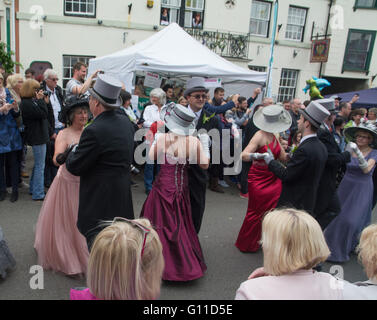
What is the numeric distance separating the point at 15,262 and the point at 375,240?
330cm

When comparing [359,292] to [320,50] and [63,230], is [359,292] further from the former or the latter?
[320,50]

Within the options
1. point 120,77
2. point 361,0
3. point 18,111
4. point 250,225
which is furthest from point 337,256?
point 361,0

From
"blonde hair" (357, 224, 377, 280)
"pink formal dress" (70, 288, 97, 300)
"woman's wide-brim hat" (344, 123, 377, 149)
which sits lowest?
"pink formal dress" (70, 288, 97, 300)

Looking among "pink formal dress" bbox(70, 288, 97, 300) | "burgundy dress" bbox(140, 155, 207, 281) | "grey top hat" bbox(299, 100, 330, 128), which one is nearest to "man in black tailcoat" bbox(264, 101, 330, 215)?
"grey top hat" bbox(299, 100, 330, 128)

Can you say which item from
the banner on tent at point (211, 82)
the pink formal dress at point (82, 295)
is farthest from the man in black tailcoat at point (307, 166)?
the banner on tent at point (211, 82)

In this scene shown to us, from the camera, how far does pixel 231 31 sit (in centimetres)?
1501

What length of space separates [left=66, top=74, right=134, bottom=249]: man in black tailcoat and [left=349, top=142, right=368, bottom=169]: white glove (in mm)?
2664

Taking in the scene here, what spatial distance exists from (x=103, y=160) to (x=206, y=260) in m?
2.03

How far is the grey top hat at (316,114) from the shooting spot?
129 inches

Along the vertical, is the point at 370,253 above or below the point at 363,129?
below

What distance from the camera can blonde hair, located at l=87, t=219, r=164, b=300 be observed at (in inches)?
55.4

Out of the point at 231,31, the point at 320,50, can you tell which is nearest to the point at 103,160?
the point at 231,31

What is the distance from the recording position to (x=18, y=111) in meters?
5.25

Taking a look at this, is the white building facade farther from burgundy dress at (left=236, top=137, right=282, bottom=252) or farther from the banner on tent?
burgundy dress at (left=236, top=137, right=282, bottom=252)
